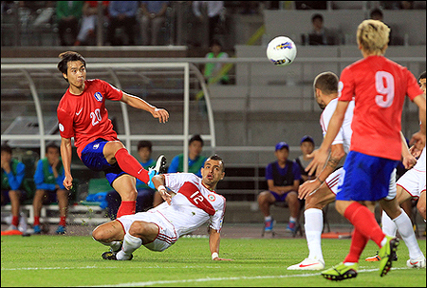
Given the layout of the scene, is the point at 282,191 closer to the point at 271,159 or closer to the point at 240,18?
the point at 271,159

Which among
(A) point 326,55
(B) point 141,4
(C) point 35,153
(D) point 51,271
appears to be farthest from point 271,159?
(D) point 51,271

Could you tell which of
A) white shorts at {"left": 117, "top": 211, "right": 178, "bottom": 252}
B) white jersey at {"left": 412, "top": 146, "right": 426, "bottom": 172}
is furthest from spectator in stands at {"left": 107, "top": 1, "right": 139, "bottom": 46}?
white jersey at {"left": 412, "top": 146, "right": 426, "bottom": 172}

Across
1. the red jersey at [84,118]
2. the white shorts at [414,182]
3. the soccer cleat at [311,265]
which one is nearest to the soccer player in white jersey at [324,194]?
the soccer cleat at [311,265]

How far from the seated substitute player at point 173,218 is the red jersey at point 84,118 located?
3.28 feet

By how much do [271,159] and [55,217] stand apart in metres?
4.75

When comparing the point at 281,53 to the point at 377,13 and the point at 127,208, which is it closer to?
the point at 127,208

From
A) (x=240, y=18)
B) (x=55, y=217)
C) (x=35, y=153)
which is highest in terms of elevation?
(x=240, y=18)

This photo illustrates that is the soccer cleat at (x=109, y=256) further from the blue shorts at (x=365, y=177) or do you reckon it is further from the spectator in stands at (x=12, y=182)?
the spectator in stands at (x=12, y=182)

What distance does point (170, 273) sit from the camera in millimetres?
5418

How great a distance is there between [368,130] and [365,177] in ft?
1.14

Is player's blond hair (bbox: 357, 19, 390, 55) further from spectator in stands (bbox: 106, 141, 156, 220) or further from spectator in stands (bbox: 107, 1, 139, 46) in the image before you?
spectator in stands (bbox: 107, 1, 139, 46)

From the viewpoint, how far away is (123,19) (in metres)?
18.2

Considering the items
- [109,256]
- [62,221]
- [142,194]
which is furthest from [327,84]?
[62,221]

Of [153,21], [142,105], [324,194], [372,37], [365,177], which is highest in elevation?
[153,21]
